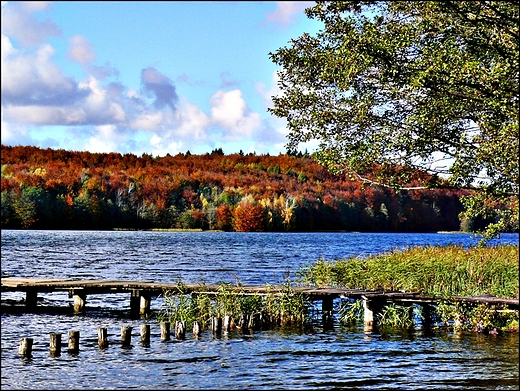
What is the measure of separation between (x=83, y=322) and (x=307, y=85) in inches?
496

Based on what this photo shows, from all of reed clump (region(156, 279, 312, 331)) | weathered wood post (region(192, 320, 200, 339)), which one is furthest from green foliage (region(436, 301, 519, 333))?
weathered wood post (region(192, 320, 200, 339))

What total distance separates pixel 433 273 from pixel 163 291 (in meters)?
9.80

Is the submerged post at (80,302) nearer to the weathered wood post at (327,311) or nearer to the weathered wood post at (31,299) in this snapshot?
the weathered wood post at (31,299)

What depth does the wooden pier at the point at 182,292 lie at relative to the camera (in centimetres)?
2544

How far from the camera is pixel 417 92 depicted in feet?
65.0

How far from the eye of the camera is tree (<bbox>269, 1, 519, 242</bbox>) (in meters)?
18.1

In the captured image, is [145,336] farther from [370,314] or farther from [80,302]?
[80,302]

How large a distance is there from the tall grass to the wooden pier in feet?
2.96

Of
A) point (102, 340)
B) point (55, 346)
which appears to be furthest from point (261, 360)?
point (55, 346)

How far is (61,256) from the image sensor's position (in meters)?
71.6

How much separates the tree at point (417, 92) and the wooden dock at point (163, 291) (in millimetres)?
4648

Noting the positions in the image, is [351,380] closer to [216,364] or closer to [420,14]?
[216,364]

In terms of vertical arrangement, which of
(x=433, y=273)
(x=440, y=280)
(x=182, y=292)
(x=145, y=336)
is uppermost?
(x=433, y=273)

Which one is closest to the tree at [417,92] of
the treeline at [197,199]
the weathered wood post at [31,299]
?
the weathered wood post at [31,299]
